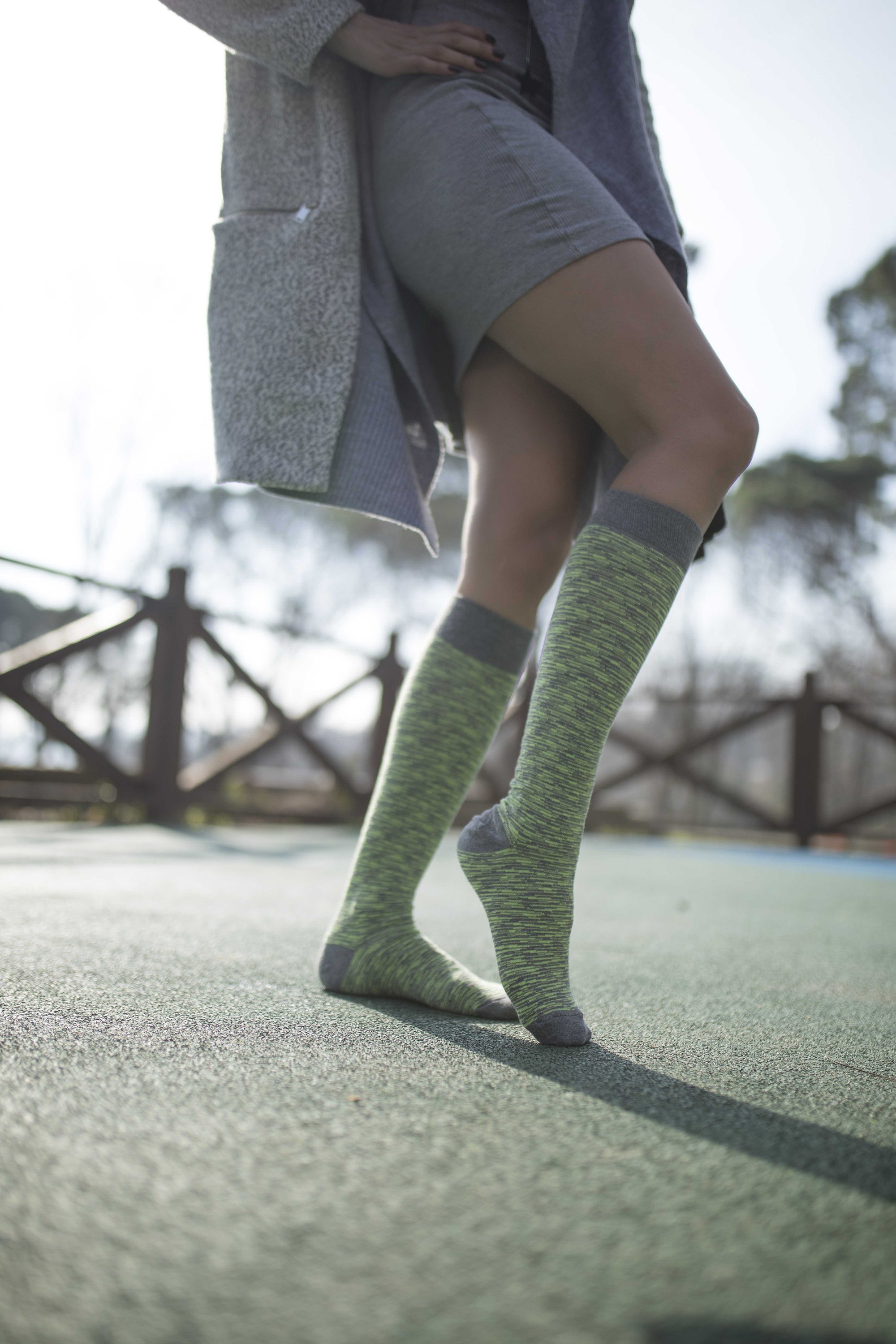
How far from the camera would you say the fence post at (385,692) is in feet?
16.8

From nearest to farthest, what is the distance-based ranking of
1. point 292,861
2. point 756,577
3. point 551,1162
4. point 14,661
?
point 551,1162
point 292,861
point 14,661
point 756,577

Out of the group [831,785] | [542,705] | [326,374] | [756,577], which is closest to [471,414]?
[326,374]

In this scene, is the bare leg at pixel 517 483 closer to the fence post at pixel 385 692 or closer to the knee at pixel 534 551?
the knee at pixel 534 551

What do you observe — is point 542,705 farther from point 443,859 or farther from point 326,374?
point 443,859

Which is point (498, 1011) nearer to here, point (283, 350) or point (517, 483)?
point (517, 483)

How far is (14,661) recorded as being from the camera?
10.9ft

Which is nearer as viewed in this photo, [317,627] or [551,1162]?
[551,1162]

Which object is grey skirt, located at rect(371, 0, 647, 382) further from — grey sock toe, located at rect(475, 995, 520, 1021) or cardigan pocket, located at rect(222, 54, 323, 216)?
grey sock toe, located at rect(475, 995, 520, 1021)

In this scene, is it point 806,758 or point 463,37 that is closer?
point 463,37

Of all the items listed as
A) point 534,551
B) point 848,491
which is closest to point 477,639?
point 534,551

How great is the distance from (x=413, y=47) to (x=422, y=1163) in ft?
3.01

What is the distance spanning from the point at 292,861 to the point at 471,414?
1.83m

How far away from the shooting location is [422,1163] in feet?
1.32

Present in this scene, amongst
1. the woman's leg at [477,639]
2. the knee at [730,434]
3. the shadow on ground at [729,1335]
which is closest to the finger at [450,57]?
the woman's leg at [477,639]
